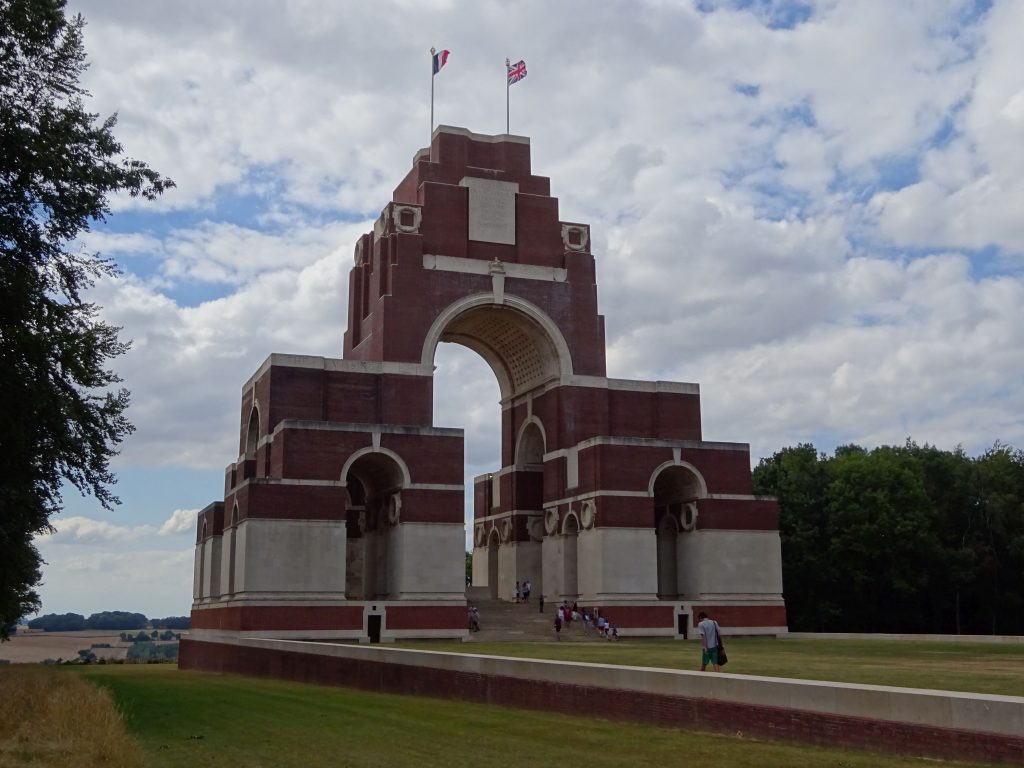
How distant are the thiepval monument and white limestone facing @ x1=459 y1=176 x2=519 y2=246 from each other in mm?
102

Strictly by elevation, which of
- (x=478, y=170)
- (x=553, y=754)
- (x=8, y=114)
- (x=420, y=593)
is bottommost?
(x=553, y=754)

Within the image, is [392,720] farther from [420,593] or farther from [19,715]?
[420,593]

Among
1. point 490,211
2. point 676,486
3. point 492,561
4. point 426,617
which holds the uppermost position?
point 490,211

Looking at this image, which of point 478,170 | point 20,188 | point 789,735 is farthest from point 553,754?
point 478,170

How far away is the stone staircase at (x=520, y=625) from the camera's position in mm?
43188

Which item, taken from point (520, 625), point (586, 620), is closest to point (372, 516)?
point (520, 625)

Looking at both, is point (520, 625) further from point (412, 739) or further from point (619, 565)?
point (412, 739)

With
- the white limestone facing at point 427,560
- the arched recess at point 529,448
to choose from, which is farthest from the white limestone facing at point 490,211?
the white limestone facing at point 427,560

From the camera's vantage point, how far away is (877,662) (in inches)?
1025

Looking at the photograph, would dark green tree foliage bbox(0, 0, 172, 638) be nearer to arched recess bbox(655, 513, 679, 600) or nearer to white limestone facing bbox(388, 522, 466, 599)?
white limestone facing bbox(388, 522, 466, 599)

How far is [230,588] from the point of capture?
44656 millimetres

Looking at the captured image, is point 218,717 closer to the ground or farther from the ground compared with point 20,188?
closer to the ground

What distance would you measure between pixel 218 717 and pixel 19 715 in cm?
411

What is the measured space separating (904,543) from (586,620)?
865 inches
